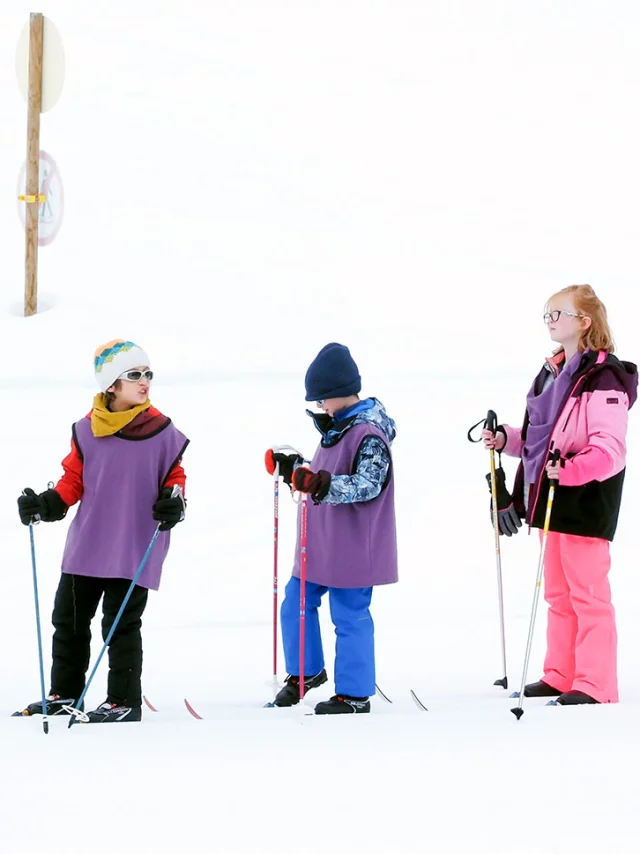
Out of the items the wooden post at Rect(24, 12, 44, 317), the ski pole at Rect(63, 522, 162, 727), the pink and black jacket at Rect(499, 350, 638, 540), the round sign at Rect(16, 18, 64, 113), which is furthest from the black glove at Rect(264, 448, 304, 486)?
the round sign at Rect(16, 18, 64, 113)

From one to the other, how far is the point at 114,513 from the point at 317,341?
621 centimetres

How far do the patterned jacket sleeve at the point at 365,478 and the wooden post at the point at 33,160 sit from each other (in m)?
6.80

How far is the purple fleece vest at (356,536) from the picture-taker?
3.98 metres

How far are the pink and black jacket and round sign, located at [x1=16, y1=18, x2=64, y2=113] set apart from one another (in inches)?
280

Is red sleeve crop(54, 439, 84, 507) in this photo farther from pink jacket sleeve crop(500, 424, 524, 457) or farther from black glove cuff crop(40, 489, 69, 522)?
pink jacket sleeve crop(500, 424, 524, 457)

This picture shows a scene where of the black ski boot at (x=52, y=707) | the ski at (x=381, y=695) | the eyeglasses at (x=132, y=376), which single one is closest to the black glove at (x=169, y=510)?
the eyeglasses at (x=132, y=376)

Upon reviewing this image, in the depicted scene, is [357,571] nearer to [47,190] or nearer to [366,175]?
[47,190]

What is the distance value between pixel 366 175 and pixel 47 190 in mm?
5166

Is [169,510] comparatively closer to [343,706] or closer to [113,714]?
[113,714]

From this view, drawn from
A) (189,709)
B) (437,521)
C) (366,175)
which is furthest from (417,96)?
(189,709)

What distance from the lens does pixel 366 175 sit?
14.1 meters

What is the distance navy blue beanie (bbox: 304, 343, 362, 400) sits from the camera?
400cm

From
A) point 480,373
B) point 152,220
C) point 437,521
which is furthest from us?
point 152,220

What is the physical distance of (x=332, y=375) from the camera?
4.00 meters
